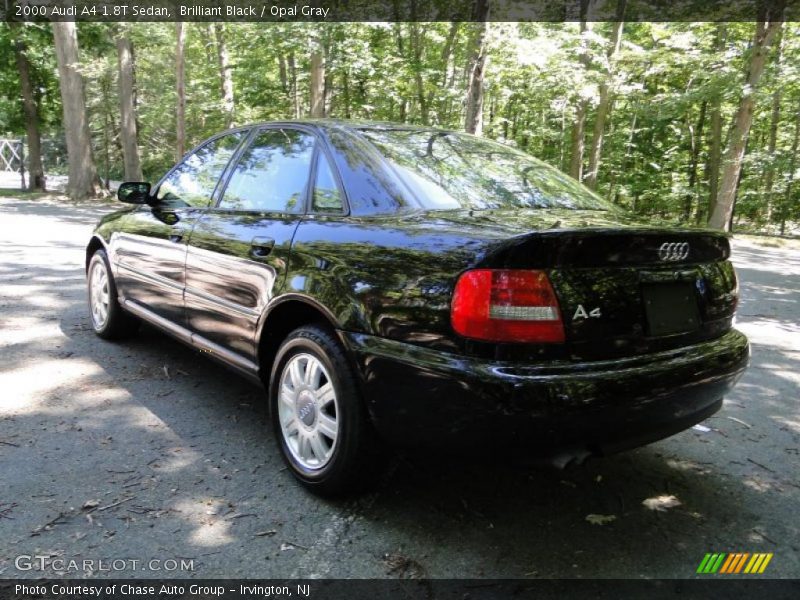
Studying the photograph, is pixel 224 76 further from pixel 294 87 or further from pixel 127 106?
pixel 294 87

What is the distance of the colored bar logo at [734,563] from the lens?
87.7 inches

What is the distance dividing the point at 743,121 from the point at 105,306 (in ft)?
49.8

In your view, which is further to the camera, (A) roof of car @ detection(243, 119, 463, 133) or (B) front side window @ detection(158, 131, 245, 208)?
(B) front side window @ detection(158, 131, 245, 208)

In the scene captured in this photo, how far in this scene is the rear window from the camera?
2.71 m

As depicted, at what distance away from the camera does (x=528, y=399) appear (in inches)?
77.4

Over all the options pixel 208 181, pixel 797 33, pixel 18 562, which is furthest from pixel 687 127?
pixel 18 562

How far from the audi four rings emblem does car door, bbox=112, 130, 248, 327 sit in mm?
2523

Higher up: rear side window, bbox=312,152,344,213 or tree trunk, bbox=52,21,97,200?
tree trunk, bbox=52,21,97,200

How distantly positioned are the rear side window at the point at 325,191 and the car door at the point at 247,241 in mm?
80

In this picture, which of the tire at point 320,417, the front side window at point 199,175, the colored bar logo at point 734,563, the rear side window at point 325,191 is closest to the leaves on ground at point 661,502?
the colored bar logo at point 734,563

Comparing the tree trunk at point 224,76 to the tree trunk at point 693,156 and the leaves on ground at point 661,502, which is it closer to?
the tree trunk at point 693,156

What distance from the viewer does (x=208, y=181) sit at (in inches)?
148

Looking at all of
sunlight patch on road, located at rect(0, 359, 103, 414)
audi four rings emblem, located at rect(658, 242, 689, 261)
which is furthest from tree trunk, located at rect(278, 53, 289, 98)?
audi four rings emblem, located at rect(658, 242, 689, 261)

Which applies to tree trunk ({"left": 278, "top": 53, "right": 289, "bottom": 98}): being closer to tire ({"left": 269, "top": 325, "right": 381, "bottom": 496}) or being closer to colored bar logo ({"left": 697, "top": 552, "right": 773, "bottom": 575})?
tire ({"left": 269, "top": 325, "right": 381, "bottom": 496})
